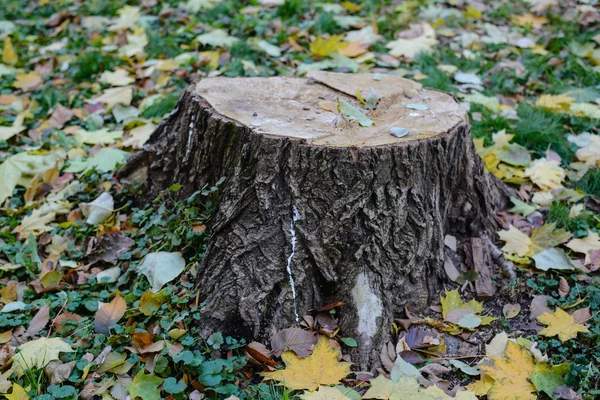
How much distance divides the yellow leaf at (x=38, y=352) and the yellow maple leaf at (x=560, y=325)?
179 centimetres

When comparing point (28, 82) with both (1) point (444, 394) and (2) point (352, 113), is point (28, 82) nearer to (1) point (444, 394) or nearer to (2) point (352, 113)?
(2) point (352, 113)

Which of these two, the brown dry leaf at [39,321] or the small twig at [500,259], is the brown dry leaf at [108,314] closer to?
the brown dry leaf at [39,321]

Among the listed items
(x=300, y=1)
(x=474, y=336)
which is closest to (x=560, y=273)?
(x=474, y=336)

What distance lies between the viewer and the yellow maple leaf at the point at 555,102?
11.8 ft

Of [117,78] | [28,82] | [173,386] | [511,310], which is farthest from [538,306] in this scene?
[28,82]

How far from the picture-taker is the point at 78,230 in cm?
281

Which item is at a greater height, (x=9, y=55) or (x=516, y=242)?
(x=9, y=55)

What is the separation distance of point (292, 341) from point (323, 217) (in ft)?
1.55

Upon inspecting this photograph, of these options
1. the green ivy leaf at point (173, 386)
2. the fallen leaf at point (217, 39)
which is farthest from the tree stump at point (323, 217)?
the fallen leaf at point (217, 39)

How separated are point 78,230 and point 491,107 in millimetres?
2524

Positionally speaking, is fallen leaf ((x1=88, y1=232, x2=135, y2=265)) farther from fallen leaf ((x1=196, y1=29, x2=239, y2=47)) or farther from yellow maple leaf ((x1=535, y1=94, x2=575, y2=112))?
yellow maple leaf ((x1=535, y1=94, x2=575, y2=112))

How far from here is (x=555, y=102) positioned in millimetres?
3613

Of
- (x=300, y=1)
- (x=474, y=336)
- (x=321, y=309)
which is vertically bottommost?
(x=474, y=336)

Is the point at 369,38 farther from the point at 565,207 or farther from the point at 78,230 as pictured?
the point at 78,230
